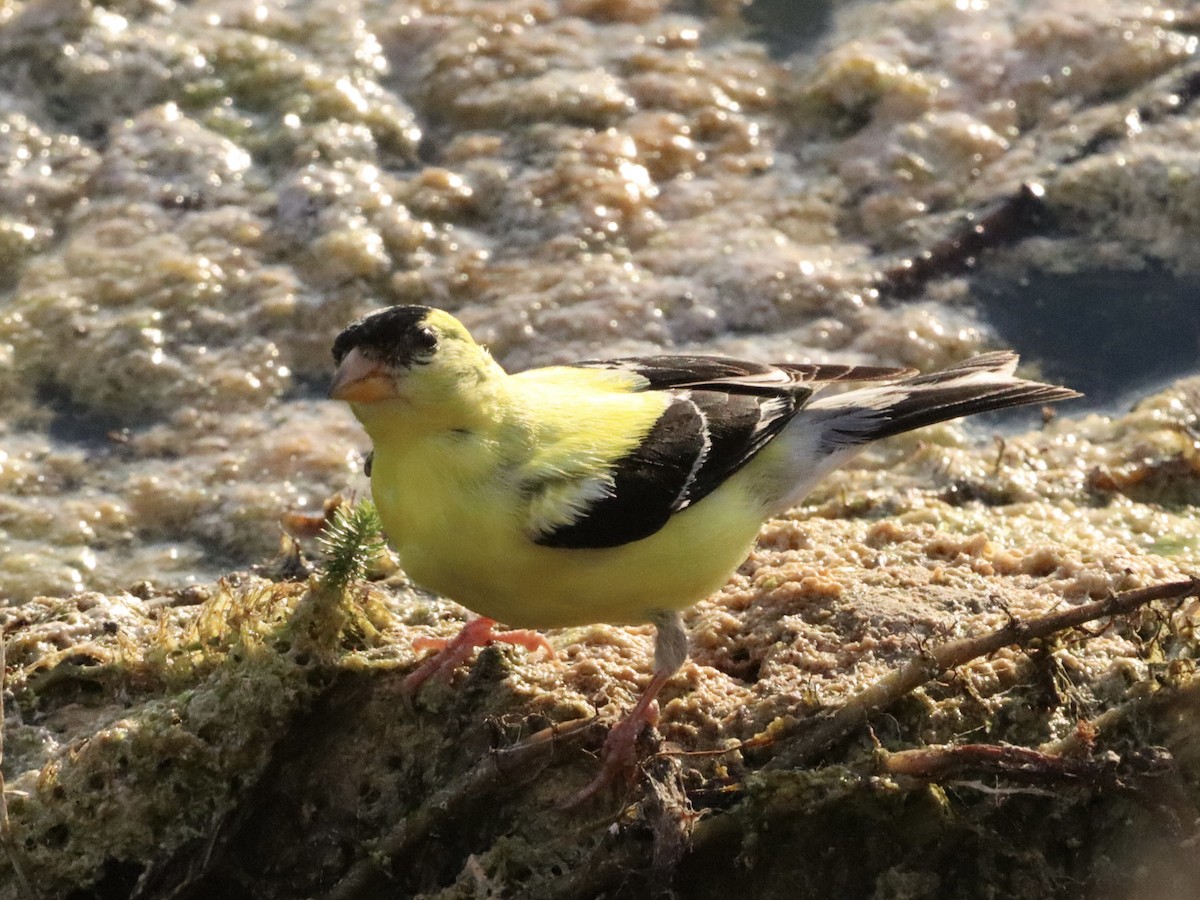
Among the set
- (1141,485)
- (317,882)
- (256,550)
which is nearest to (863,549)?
(1141,485)

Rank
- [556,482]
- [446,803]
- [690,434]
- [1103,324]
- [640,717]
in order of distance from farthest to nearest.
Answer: [1103,324] → [690,434] → [556,482] → [640,717] → [446,803]

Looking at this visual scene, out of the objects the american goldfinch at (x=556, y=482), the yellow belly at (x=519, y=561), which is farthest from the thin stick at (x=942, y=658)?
the yellow belly at (x=519, y=561)

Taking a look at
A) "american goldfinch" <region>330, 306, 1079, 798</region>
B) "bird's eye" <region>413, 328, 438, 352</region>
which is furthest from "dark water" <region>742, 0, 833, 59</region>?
"bird's eye" <region>413, 328, 438, 352</region>

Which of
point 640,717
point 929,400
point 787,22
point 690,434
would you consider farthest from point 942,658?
point 787,22

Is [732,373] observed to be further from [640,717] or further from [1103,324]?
[1103,324]

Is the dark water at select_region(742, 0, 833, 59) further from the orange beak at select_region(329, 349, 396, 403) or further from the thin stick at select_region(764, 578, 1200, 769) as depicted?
the thin stick at select_region(764, 578, 1200, 769)

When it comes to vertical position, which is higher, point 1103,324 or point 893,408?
point 893,408

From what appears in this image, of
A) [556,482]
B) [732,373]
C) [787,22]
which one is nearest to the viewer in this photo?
[556,482]
